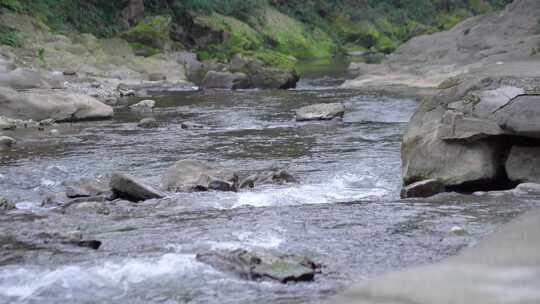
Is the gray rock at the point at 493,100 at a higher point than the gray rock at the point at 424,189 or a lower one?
higher

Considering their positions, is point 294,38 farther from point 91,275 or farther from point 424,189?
point 91,275

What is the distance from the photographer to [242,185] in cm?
1139

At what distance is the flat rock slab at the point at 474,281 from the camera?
303cm

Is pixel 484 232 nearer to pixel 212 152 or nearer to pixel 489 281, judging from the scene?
pixel 489 281

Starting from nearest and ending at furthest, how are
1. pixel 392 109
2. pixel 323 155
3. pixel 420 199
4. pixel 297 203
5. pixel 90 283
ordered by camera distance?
pixel 90 283
pixel 420 199
pixel 297 203
pixel 323 155
pixel 392 109

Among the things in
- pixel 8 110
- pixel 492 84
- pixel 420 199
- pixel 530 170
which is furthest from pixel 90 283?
pixel 8 110

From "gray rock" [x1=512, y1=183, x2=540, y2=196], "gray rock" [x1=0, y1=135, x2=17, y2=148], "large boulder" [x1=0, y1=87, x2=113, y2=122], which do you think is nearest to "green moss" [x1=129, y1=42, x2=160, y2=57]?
"large boulder" [x1=0, y1=87, x2=113, y2=122]

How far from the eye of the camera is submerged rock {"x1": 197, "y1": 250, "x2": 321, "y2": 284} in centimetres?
630

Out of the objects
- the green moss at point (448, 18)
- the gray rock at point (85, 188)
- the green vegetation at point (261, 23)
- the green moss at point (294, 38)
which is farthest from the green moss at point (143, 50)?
the green moss at point (448, 18)

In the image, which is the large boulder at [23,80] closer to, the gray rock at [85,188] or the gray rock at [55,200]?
the gray rock at [85,188]

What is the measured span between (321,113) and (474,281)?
17.0 m

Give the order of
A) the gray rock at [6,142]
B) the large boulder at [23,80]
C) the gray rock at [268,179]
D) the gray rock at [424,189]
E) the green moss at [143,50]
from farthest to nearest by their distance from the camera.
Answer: the green moss at [143,50] < the large boulder at [23,80] < the gray rock at [6,142] < the gray rock at [268,179] < the gray rock at [424,189]

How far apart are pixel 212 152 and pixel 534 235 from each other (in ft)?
38.1

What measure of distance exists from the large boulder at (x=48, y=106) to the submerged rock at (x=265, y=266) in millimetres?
14020
